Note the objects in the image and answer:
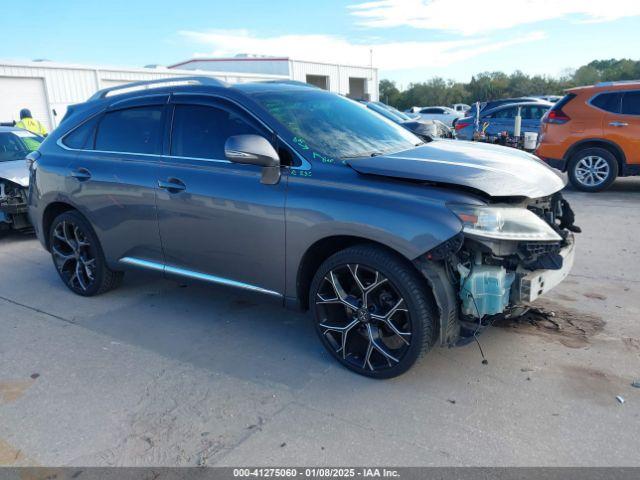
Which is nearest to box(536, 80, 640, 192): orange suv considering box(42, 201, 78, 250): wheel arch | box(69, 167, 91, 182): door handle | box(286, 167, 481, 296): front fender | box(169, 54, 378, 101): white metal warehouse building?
box(286, 167, 481, 296): front fender

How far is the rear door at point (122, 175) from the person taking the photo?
4.30 meters

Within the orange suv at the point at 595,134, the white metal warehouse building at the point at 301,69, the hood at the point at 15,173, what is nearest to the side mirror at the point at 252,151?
the hood at the point at 15,173

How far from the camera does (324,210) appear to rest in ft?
11.0

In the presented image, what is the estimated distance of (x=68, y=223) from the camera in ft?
16.5

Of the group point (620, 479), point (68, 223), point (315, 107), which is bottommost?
point (620, 479)

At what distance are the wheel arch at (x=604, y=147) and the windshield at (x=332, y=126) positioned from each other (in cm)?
612

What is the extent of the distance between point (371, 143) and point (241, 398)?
6.73ft

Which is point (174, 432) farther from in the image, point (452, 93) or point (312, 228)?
point (452, 93)

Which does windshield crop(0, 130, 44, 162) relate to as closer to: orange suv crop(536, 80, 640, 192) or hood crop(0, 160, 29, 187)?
hood crop(0, 160, 29, 187)

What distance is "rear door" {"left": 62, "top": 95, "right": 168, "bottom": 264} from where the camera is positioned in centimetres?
430

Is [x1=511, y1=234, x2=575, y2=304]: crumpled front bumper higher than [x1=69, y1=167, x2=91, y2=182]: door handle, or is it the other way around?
[x1=69, y1=167, x2=91, y2=182]: door handle

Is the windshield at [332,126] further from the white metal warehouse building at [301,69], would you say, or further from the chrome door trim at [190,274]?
the white metal warehouse building at [301,69]

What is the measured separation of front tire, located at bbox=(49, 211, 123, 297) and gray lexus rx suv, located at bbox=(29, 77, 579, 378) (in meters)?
0.05

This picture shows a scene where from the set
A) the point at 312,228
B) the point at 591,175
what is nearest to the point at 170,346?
the point at 312,228
